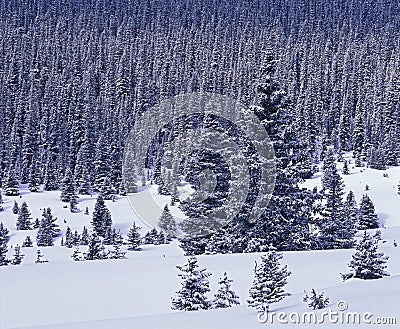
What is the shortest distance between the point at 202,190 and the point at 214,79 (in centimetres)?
7896

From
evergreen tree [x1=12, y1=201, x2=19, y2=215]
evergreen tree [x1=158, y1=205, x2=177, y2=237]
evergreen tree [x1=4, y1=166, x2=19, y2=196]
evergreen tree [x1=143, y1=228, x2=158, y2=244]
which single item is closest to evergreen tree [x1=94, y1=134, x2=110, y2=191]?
evergreen tree [x1=4, y1=166, x2=19, y2=196]

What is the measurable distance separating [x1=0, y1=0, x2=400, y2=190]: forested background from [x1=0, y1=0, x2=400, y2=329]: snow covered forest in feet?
1.54

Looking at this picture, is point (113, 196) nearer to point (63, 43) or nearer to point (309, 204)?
point (309, 204)

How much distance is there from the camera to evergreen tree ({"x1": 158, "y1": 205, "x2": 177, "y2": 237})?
3844 centimetres

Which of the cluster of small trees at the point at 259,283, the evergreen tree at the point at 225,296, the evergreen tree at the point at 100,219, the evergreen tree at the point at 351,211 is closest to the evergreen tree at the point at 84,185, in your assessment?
the evergreen tree at the point at 100,219

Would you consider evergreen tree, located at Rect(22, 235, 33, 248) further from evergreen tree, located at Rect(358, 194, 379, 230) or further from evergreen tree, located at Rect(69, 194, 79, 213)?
evergreen tree, located at Rect(358, 194, 379, 230)

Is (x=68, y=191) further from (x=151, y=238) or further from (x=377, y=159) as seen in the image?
(x=377, y=159)

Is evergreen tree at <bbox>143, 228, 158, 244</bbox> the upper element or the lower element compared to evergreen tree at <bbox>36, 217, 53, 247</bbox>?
upper

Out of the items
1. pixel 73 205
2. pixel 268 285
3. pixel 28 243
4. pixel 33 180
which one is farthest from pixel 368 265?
pixel 33 180

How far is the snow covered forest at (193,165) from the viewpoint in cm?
845

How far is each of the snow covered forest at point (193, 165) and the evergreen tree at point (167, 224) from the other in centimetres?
15

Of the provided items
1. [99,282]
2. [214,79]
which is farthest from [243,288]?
[214,79]

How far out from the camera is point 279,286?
7754mm

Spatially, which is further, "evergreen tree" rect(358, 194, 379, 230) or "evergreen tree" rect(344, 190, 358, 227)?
"evergreen tree" rect(358, 194, 379, 230)
